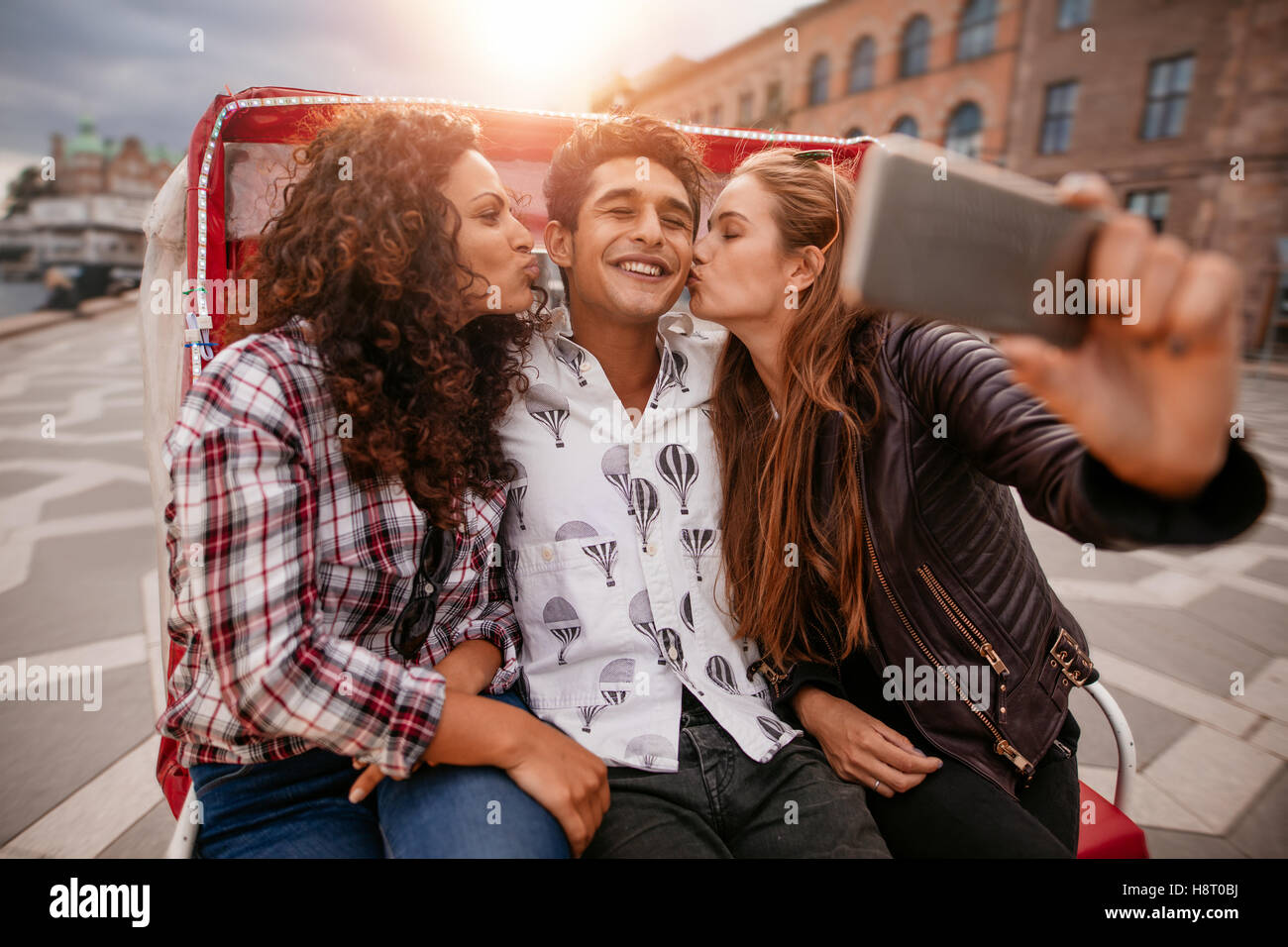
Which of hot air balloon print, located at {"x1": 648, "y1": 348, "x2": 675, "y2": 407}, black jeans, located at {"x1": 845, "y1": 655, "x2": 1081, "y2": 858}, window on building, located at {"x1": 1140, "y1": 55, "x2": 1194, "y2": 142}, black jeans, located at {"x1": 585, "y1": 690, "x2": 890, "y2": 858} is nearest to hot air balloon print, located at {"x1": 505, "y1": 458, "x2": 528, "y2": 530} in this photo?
hot air balloon print, located at {"x1": 648, "y1": 348, "x2": 675, "y2": 407}

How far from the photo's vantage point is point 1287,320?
49.7 ft

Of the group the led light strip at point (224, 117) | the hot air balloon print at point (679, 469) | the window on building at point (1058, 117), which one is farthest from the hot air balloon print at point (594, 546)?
the window on building at point (1058, 117)

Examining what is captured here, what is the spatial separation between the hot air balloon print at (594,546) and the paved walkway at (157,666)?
1153 mm

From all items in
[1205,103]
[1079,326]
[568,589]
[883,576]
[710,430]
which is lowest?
[568,589]

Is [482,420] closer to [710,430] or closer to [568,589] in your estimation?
[568,589]

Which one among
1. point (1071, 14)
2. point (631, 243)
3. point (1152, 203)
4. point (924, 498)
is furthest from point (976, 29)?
point (924, 498)

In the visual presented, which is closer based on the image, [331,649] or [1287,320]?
[331,649]

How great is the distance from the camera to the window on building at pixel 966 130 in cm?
1842

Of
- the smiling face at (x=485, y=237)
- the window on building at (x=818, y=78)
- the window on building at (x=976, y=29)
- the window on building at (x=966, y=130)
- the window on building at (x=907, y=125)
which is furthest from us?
the window on building at (x=818, y=78)

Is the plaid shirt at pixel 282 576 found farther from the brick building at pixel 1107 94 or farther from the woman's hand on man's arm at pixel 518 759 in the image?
the brick building at pixel 1107 94

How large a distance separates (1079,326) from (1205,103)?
768 inches

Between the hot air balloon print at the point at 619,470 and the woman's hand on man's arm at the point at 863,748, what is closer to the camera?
the woman's hand on man's arm at the point at 863,748

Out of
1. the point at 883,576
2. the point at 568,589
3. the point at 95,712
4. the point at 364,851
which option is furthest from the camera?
the point at 95,712
